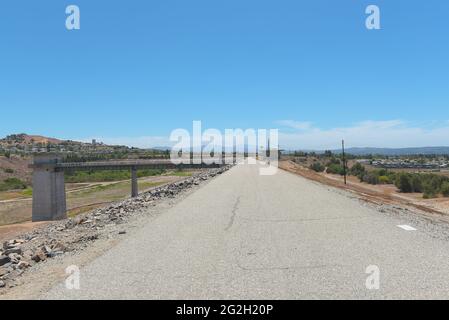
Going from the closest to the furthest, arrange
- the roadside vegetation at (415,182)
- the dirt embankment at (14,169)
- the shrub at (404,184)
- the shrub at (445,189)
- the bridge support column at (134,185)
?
the shrub at (445,189) → the roadside vegetation at (415,182) → the shrub at (404,184) → the bridge support column at (134,185) → the dirt embankment at (14,169)

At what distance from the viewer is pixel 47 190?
2400 inches

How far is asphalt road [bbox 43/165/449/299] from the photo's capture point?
6.48 metres

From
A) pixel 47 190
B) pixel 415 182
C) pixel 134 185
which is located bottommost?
pixel 134 185

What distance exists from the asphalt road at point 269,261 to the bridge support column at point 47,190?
164ft

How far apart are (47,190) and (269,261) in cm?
5748

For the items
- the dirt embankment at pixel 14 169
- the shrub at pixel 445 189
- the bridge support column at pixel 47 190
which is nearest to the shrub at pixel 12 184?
the dirt embankment at pixel 14 169

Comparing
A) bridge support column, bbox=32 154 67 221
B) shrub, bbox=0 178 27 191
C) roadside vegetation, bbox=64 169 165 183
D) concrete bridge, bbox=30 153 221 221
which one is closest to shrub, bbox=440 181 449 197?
concrete bridge, bbox=30 153 221 221

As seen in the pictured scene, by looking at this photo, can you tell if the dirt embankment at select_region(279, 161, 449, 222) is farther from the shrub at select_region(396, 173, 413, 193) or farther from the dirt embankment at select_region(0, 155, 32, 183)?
the dirt embankment at select_region(0, 155, 32, 183)

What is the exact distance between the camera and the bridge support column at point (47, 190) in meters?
59.8

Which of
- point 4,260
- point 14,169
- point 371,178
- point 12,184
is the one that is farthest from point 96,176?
point 4,260

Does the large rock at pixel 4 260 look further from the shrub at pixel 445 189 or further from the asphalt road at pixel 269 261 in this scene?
the shrub at pixel 445 189

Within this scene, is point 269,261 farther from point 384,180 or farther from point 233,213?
point 384,180

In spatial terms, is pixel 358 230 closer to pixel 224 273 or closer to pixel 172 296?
pixel 224 273
